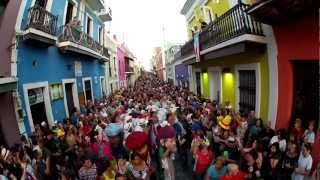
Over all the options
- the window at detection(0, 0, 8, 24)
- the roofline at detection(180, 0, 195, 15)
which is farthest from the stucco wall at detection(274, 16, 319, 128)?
the roofline at detection(180, 0, 195, 15)

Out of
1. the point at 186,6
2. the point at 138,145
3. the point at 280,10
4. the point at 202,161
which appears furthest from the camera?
the point at 186,6

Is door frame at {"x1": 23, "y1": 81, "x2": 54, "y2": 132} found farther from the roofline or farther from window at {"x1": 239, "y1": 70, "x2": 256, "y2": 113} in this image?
the roofline

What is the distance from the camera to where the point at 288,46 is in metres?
8.98

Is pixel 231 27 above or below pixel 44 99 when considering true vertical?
above

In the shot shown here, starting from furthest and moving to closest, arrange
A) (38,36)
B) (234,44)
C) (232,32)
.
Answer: (38,36) < (232,32) < (234,44)

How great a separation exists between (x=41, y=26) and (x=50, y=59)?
2093 mm

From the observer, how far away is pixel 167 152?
6.57 m

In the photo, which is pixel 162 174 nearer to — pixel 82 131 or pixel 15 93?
pixel 82 131

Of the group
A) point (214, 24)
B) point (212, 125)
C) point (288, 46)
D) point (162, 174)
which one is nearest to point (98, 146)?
point (162, 174)

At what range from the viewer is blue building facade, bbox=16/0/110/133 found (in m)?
11.3

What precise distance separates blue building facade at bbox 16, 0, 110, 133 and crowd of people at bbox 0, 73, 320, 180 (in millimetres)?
2101

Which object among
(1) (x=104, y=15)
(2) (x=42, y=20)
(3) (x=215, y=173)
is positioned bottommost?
(3) (x=215, y=173)

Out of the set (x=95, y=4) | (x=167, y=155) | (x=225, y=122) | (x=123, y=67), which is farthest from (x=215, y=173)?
(x=123, y=67)

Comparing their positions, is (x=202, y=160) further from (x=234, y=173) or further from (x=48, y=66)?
(x=48, y=66)
